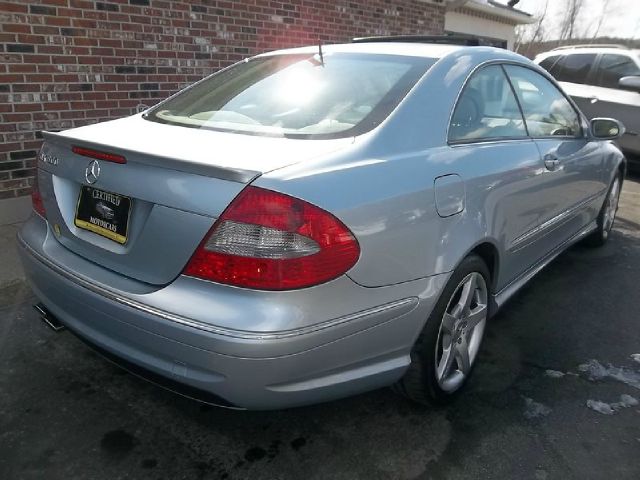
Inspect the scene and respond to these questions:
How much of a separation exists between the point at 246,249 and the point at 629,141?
7597mm

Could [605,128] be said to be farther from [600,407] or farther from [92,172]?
[92,172]

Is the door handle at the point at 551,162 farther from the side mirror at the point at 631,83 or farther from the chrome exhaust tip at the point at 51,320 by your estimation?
the side mirror at the point at 631,83

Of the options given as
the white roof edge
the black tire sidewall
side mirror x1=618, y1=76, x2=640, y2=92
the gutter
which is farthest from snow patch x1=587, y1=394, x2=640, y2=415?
the white roof edge

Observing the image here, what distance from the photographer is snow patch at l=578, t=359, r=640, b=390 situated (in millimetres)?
2707

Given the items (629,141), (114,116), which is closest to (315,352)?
(114,116)

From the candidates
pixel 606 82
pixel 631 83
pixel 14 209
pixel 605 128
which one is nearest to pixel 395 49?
pixel 605 128

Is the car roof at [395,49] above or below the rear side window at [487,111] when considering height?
above

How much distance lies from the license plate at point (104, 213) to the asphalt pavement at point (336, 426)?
846mm

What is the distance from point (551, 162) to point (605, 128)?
1244 mm

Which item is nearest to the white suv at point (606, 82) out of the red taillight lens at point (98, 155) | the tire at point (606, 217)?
the tire at point (606, 217)

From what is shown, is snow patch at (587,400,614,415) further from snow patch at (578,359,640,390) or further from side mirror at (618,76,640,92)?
side mirror at (618,76,640,92)

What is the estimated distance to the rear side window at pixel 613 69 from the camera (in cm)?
772

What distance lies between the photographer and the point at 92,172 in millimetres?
1999

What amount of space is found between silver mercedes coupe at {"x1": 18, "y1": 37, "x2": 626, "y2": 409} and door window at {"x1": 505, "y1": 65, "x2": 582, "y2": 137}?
0.33 meters
